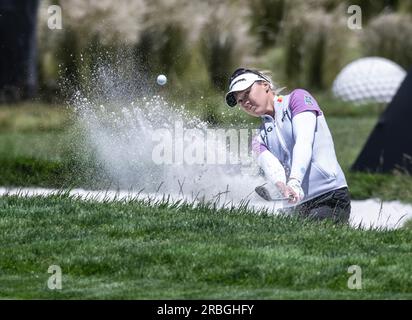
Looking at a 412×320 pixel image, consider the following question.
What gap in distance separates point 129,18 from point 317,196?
42.9ft

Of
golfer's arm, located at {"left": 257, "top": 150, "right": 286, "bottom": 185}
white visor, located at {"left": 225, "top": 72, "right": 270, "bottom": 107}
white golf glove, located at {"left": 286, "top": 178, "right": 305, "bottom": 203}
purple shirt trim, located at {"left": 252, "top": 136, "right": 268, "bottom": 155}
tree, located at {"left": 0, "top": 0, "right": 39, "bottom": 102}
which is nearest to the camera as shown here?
white golf glove, located at {"left": 286, "top": 178, "right": 305, "bottom": 203}

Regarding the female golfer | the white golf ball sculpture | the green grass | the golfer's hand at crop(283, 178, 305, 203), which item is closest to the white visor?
the female golfer

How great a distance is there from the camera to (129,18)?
74.7 ft

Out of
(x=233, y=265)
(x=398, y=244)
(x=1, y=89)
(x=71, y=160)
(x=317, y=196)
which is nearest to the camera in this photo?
(x=233, y=265)

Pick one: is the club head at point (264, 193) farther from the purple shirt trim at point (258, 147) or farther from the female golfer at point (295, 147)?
the purple shirt trim at point (258, 147)

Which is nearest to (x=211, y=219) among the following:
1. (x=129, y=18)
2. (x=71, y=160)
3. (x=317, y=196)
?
(x=317, y=196)

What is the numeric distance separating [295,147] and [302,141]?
71 millimetres

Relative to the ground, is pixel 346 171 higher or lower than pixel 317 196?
lower

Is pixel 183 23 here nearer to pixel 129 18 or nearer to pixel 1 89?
pixel 129 18

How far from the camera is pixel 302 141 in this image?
31.7 ft

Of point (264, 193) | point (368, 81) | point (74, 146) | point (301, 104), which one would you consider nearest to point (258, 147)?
point (264, 193)

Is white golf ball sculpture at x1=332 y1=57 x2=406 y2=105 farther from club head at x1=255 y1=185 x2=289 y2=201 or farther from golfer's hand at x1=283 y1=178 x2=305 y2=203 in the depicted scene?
golfer's hand at x1=283 y1=178 x2=305 y2=203

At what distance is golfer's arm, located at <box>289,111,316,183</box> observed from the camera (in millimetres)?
9578

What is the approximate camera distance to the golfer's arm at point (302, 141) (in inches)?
377
